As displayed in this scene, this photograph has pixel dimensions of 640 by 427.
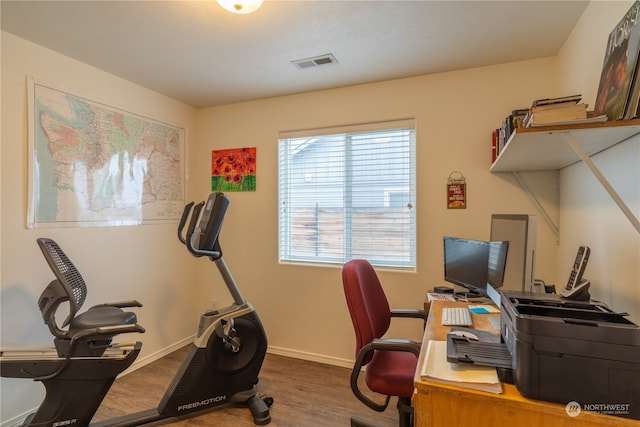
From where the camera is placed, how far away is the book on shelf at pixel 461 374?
963mm

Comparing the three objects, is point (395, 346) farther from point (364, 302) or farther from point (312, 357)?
point (312, 357)

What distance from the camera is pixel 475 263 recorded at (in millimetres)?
2016

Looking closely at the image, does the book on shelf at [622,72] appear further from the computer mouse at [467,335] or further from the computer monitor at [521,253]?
the computer mouse at [467,335]

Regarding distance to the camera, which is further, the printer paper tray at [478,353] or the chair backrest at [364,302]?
the chair backrest at [364,302]

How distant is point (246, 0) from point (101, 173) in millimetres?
1862

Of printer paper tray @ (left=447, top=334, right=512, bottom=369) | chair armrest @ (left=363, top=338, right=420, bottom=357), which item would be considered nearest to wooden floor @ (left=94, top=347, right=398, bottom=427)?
chair armrest @ (left=363, top=338, right=420, bottom=357)

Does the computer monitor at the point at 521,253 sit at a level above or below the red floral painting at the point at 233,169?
below

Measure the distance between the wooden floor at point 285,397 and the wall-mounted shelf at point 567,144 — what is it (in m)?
1.75

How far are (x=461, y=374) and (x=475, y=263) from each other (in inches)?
44.9

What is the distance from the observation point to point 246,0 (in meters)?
1.49

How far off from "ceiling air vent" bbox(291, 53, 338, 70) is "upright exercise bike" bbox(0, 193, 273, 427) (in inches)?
45.6

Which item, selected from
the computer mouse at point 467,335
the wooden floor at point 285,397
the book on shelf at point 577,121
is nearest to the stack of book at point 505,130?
the book on shelf at point 577,121

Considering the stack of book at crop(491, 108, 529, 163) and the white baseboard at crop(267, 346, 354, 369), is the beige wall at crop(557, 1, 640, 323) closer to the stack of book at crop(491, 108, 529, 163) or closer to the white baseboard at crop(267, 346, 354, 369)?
the stack of book at crop(491, 108, 529, 163)

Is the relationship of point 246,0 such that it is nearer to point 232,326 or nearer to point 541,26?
point 541,26
